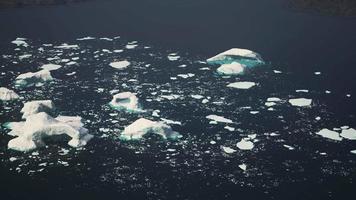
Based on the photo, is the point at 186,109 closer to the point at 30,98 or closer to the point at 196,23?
the point at 30,98

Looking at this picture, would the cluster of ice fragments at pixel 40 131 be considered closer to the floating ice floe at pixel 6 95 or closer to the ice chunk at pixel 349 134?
the floating ice floe at pixel 6 95

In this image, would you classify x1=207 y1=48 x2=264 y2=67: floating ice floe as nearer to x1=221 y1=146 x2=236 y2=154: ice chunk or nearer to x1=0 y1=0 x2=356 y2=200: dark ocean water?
x1=0 y1=0 x2=356 y2=200: dark ocean water

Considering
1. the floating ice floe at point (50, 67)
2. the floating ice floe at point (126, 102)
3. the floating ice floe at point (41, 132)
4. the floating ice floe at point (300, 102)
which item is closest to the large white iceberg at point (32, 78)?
the floating ice floe at point (50, 67)

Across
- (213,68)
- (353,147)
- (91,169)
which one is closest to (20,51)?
(213,68)

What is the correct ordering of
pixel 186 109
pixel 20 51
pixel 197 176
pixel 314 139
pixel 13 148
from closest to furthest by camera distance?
pixel 197 176
pixel 13 148
pixel 314 139
pixel 186 109
pixel 20 51

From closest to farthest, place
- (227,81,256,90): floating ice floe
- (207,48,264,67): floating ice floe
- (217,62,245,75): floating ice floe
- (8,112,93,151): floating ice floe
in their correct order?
(8,112,93,151): floating ice floe, (227,81,256,90): floating ice floe, (217,62,245,75): floating ice floe, (207,48,264,67): floating ice floe

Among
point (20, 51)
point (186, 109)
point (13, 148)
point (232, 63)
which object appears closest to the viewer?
point (13, 148)

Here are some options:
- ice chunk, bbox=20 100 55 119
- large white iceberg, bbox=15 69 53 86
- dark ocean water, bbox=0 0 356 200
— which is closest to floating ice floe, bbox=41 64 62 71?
dark ocean water, bbox=0 0 356 200
